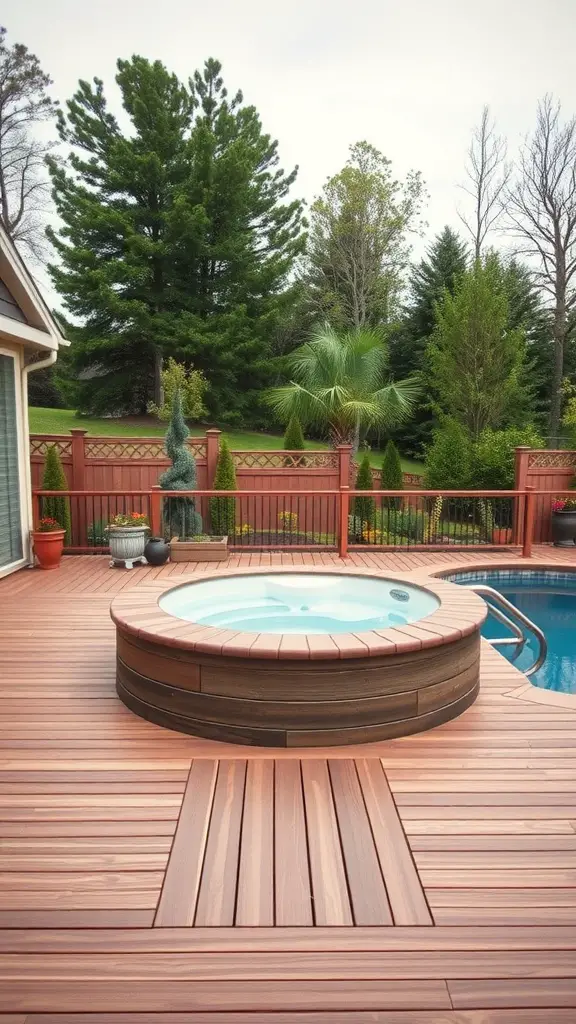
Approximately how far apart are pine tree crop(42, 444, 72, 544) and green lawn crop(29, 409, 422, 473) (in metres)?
9.24

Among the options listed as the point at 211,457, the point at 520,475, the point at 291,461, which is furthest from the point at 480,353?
the point at 211,457

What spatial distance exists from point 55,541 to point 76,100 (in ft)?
55.9

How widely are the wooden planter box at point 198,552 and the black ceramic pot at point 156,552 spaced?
17 centimetres

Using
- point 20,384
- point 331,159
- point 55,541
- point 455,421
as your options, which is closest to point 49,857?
point 55,541

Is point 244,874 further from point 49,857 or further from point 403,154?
point 403,154

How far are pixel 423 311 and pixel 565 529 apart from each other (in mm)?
13247

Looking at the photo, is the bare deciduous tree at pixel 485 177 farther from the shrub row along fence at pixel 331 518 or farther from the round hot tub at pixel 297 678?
the round hot tub at pixel 297 678

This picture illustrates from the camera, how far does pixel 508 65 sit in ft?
39.4

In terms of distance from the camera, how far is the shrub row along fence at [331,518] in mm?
8195

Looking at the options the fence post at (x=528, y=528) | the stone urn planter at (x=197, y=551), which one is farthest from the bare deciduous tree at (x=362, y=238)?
the stone urn planter at (x=197, y=551)

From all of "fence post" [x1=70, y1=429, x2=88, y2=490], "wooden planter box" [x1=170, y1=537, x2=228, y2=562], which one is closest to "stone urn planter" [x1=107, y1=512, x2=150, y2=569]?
"wooden planter box" [x1=170, y1=537, x2=228, y2=562]

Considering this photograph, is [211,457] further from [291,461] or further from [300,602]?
[300,602]

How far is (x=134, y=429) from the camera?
20516 mm

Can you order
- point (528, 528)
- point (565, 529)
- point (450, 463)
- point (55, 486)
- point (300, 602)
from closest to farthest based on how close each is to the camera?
point (300, 602) < point (528, 528) < point (565, 529) < point (55, 486) < point (450, 463)
